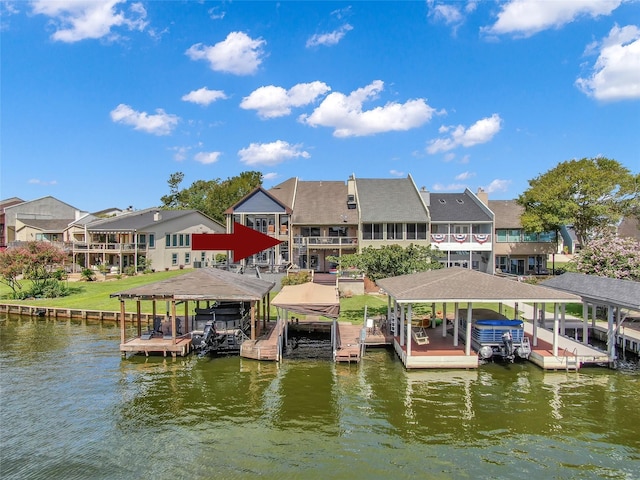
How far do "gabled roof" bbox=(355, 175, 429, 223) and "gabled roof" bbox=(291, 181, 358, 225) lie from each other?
5.83ft

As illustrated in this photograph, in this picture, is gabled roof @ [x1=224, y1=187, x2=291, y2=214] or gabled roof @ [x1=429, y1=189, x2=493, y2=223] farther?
gabled roof @ [x1=429, y1=189, x2=493, y2=223]

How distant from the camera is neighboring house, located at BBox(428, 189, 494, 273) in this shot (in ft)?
145

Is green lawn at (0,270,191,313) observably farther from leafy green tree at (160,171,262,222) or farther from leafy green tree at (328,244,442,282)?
leafy green tree at (160,171,262,222)

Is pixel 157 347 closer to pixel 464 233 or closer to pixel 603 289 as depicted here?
pixel 603 289

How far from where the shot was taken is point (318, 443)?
41.4ft

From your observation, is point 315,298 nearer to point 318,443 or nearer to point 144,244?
point 318,443

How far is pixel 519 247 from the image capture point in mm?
47219

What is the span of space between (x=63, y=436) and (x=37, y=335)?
53.4 feet

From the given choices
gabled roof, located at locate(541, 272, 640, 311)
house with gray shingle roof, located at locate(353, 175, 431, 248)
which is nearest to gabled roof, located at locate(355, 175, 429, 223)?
house with gray shingle roof, located at locate(353, 175, 431, 248)

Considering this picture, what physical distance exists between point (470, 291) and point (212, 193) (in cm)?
6106

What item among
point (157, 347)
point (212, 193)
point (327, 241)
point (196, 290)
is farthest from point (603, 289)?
point (212, 193)

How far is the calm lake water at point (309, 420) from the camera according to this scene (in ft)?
37.5

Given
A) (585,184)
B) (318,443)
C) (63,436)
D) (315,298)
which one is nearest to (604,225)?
(585,184)

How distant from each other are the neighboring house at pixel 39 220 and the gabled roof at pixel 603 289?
50.8 m
